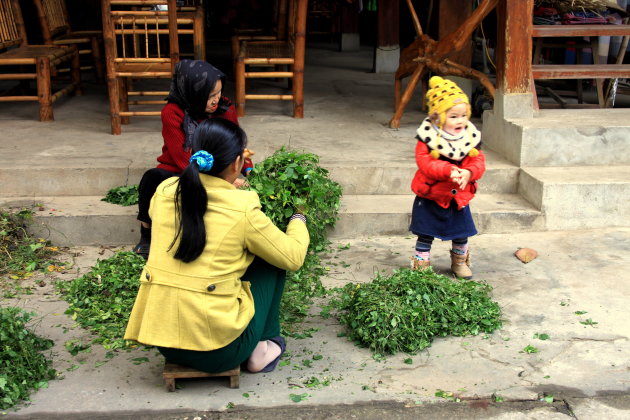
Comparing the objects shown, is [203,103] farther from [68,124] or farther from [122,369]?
[68,124]

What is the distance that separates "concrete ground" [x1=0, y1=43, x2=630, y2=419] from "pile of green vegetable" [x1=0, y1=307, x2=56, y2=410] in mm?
55

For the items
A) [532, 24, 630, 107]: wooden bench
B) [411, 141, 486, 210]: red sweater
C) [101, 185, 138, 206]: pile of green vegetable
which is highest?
[532, 24, 630, 107]: wooden bench

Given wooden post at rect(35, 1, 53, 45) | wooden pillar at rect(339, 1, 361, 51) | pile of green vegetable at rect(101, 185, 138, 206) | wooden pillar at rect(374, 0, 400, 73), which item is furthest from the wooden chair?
wooden pillar at rect(339, 1, 361, 51)

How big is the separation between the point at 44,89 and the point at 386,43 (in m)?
4.86

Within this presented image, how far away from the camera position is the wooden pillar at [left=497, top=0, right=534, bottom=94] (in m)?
5.84

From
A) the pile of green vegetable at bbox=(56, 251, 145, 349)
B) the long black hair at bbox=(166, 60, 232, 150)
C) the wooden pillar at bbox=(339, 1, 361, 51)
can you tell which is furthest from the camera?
the wooden pillar at bbox=(339, 1, 361, 51)

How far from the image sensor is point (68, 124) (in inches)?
263

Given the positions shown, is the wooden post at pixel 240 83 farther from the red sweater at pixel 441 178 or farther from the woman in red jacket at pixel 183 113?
the red sweater at pixel 441 178

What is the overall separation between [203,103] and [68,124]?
2.80 metres

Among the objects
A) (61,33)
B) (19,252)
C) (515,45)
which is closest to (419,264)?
(515,45)

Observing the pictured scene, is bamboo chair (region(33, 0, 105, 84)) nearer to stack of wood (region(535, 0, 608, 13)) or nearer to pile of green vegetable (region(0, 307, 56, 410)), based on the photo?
stack of wood (region(535, 0, 608, 13))

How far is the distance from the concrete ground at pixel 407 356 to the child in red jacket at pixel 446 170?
36 centimetres

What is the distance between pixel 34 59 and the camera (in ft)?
21.5

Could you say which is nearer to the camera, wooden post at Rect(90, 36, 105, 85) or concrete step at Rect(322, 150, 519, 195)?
concrete step at Rect(322, 150, 519, 195)
